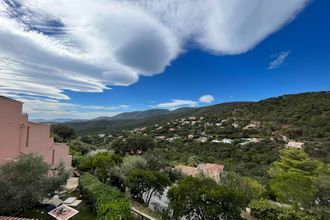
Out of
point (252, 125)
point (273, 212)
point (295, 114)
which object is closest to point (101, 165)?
point (273, 212)

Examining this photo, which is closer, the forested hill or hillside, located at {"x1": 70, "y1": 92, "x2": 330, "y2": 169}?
hillside, located at {"x1": 70, "y1": 92, "x2": 330, "y2": 169}

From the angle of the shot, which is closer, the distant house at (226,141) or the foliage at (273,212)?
the foliage at (273,212)

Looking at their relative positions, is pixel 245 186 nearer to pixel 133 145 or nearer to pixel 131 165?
pixel 131 165

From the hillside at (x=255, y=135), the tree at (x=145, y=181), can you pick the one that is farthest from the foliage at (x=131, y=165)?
the hillside at (x=255, y=135)

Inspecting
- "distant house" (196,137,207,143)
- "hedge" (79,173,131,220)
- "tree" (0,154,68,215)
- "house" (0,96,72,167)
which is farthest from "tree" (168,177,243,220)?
"distant house" (196,137,207,143)

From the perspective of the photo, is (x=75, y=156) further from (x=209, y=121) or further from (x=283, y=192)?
(x=209, y=121)

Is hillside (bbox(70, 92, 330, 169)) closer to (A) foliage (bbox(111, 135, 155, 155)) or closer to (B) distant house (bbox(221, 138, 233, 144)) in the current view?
(B) distant house (bbox(221, 138, 233, 144))

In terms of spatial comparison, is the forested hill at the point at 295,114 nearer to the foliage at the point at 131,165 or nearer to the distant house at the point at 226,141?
the distant house at the point at 226,141

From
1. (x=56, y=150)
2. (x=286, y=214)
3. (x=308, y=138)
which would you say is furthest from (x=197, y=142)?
(x=286, y=214)
